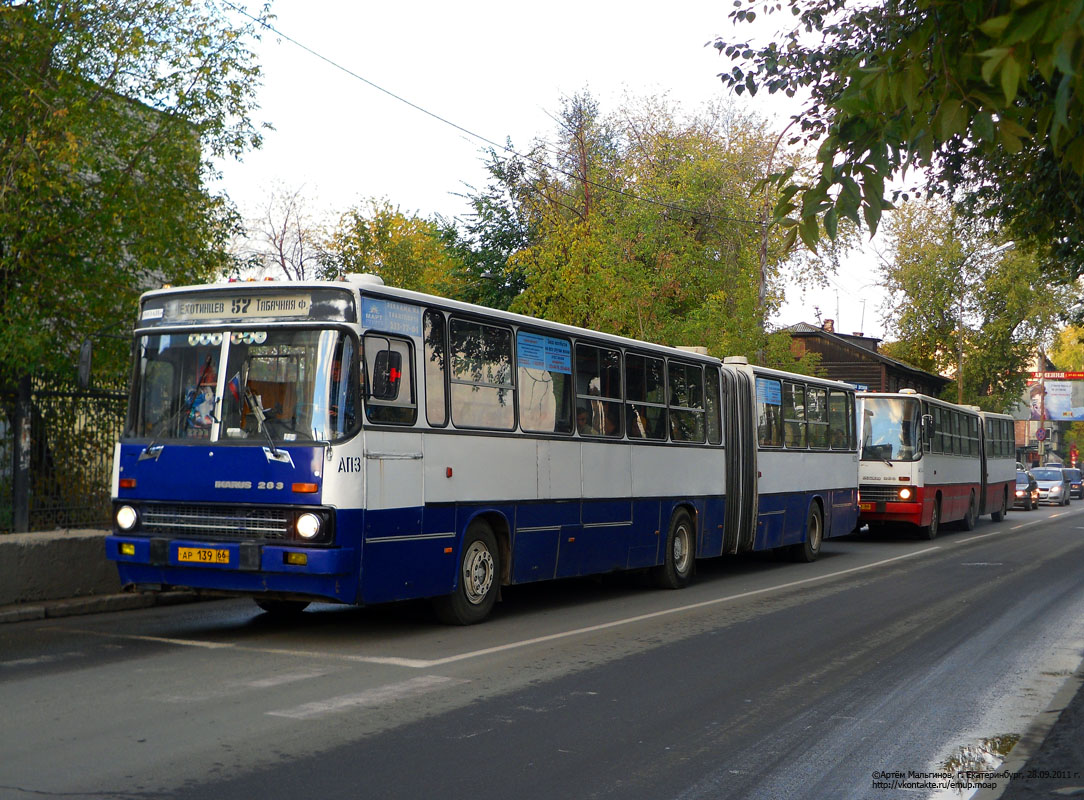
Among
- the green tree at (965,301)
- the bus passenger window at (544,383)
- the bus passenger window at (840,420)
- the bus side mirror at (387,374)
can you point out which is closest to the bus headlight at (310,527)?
the bus side mirror at (387,374)

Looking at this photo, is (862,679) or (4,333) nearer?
(862,679)

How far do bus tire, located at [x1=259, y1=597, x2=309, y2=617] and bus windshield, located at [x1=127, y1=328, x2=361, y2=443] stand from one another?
2457 millimetres

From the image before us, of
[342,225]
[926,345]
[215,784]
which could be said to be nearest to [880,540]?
[215,784]

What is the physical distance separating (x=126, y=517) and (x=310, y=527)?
1905 mm

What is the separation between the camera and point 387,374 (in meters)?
9.92

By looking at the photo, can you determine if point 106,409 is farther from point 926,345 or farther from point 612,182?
point 926,345

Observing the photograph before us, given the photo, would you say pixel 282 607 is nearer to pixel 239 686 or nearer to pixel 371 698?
A: pixel 239 686

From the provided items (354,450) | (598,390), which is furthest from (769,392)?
(354,450)

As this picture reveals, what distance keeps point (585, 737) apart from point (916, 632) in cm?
580

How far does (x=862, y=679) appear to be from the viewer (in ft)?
29.1

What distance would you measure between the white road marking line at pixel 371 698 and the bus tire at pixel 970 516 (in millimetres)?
25777

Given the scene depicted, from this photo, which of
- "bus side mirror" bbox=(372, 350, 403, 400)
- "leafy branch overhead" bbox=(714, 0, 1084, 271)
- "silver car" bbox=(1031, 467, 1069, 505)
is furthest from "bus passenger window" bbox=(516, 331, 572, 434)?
"silver car" bbox=(1031, 467, 1069, 505)

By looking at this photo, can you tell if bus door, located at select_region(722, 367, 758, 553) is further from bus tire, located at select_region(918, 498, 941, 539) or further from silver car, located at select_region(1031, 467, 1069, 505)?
silver car, located at select_region(1031, 467, 1069, 505)

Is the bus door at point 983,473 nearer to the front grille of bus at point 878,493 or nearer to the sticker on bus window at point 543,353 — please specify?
the front grille of bus at point 878,493
